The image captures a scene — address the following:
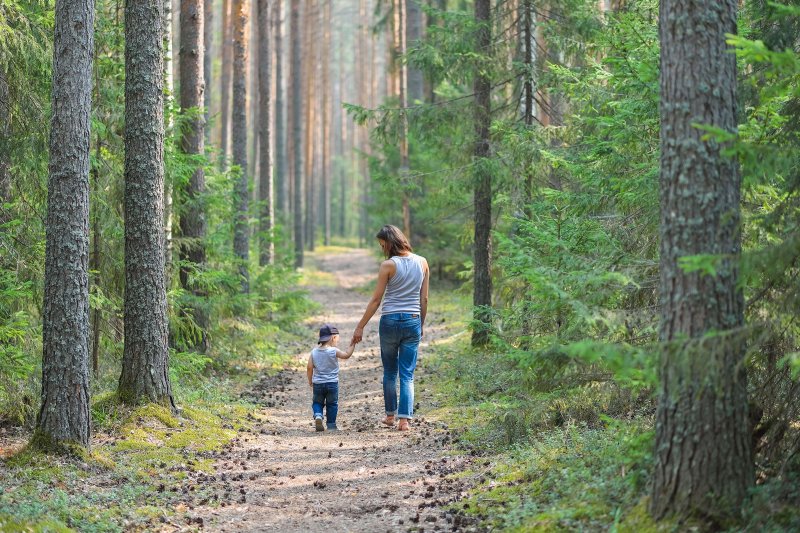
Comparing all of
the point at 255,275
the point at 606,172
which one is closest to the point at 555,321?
the point at 606,172

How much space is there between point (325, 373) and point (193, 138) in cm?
552

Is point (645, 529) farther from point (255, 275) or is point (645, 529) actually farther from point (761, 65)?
point (255, 275)

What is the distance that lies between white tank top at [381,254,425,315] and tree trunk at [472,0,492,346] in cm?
468

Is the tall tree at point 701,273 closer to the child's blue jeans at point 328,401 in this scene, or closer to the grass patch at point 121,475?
the grass patch at point 121,475

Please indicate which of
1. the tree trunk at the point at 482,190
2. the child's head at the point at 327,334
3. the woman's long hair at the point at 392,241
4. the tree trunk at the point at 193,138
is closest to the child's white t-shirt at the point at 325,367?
the child's head at the point at 327,334

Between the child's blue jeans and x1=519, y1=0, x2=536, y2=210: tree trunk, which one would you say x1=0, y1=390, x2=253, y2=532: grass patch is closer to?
the child's blue jeans

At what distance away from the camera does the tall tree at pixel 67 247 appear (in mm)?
6953

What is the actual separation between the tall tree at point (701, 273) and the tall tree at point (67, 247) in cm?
503

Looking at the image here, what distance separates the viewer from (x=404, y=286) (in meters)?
8.88

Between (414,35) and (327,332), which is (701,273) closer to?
(327,332)

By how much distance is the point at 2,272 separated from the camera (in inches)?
320

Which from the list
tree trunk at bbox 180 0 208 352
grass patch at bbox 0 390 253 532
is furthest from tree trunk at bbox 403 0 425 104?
grass patch at bbox 0 390 253 532

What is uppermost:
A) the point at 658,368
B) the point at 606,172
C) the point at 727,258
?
the point at 606,172

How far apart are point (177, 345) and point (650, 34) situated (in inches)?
318
